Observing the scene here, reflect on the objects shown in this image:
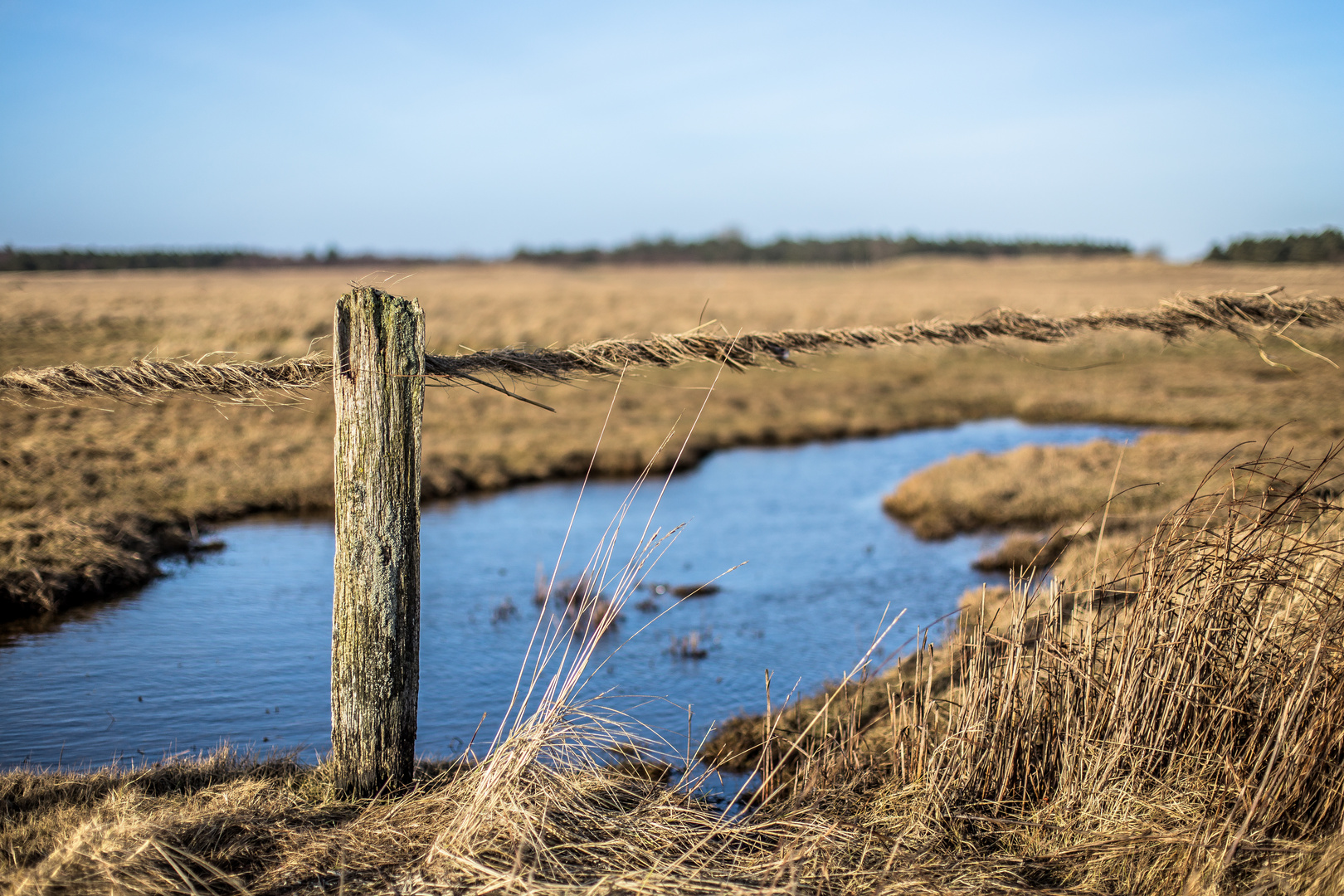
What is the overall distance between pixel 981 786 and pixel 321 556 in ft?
34.7

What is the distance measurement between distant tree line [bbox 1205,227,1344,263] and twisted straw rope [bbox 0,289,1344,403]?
9.82 feet

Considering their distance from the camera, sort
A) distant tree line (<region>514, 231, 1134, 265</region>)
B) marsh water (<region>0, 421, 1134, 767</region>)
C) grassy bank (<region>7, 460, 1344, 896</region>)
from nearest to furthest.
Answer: grassy bank (<region>7, 460, 1344, 896</region>) → marsh water (<region>0, 421, 1134, 767</region>) → distant tree line (<region>514, 231, 1134, 265</region>)

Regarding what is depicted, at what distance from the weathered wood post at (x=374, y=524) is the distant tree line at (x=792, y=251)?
97583mm

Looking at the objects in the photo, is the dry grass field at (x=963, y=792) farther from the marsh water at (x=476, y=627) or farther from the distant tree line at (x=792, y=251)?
the distant tree line at (x=792, y=251)

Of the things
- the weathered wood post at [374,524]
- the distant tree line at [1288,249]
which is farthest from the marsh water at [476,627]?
the distant tree line at [1288,249]

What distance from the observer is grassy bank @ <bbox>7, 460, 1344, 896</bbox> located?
3869 mm

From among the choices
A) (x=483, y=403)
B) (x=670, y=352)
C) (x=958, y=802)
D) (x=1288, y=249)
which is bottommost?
(x=958, y=802)

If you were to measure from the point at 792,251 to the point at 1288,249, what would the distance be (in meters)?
96.9

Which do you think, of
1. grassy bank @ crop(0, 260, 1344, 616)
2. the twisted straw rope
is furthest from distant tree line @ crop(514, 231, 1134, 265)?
the twisted straw rope

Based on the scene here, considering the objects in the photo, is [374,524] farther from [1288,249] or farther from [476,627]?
[1288,249]

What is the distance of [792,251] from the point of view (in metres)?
104

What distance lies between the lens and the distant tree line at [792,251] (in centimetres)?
9969

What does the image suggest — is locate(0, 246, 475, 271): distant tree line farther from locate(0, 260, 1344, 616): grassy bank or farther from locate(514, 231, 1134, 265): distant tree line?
locate(514, 231, 1134, 265): distant tree line

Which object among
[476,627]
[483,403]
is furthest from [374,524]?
[483,403]
